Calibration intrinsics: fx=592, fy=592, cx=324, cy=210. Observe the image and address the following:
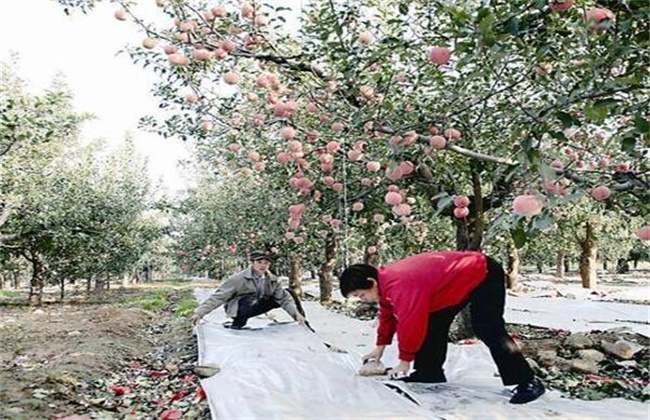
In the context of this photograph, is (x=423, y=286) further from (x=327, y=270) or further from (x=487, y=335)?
(x=327, y=270)

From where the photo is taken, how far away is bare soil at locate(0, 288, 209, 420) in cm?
369

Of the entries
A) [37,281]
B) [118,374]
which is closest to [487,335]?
[118,374]

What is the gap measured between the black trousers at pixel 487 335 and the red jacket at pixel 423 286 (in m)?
0.07

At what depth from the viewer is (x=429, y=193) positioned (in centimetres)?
588

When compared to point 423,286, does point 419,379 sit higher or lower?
lower

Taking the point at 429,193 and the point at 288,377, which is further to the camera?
the point at 429,193

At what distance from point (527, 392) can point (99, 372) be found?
11.2 ft

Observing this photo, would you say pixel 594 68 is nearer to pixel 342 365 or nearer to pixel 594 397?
pixel 594 397

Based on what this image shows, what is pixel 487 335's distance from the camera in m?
3.31

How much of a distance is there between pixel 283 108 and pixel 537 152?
223 centimetres

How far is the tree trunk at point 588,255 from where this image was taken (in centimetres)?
1605

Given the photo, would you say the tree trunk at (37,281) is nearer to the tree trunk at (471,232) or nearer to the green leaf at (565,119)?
the tree trunk at (471,232)

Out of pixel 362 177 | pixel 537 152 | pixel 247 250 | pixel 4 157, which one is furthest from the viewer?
pixel 247 250

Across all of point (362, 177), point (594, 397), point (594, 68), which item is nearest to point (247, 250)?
point (362, 177)
